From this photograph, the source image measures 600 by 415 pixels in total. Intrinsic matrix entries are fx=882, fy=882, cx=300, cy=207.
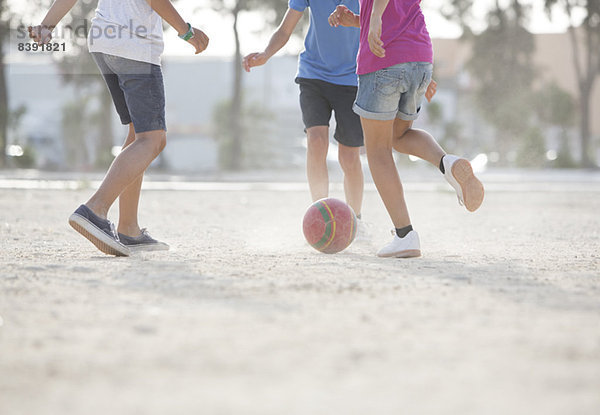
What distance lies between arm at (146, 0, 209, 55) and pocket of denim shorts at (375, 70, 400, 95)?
995mm

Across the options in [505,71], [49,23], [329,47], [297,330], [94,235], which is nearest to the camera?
[297,330]

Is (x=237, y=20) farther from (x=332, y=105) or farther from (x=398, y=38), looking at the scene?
(x=398, y=38)

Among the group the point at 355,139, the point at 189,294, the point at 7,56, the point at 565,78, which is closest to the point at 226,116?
the point at 7,56

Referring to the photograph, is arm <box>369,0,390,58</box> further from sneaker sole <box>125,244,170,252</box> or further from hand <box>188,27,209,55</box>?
sneaker sole <box>125,244,170,252</box>

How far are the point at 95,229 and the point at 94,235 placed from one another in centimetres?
3

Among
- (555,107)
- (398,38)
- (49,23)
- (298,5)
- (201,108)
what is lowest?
(398,38)

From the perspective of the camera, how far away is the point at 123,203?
17.0 feet

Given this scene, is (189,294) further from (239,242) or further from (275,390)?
(239,242)

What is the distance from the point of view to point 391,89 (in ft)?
15.5

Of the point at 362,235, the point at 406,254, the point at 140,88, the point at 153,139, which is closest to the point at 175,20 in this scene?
the point at 140,88

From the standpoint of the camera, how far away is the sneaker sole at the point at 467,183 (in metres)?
4.75

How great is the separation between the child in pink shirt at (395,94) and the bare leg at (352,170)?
104cm

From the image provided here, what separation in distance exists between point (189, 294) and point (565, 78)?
54299 millimetres

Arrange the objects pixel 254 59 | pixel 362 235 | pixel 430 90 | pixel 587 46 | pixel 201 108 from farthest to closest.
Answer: pixel 201 108, pixel 587 46, pixel 362 235, pixel 254 59, pixel 430 90
